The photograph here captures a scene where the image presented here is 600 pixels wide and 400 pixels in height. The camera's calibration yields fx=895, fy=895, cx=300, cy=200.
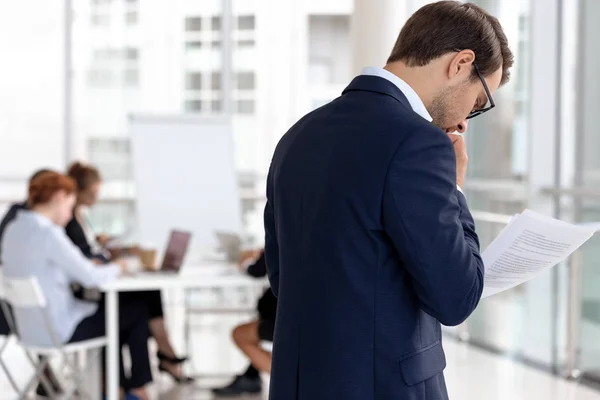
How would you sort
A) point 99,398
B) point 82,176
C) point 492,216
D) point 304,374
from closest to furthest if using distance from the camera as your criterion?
point 304,374, point 99,398, point 82,176, point 492,216

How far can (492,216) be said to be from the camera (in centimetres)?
616

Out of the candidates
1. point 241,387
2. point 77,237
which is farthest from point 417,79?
point 77,237

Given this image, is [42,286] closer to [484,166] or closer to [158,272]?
[158,272]

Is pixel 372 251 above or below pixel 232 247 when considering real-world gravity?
above

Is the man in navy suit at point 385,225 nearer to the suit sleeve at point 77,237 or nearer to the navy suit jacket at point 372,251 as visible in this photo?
the navy suit jacket at point 372,251

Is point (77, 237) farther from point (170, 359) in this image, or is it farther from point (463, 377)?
point (463, 377)

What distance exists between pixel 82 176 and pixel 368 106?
162 inches

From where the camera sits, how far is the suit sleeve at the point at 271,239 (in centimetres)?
173

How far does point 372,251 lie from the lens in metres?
1.44

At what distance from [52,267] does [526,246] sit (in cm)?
304

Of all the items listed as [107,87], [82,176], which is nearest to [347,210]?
[82,176]

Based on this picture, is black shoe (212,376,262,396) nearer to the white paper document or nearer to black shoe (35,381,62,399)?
black shoe (35,381,62,399)

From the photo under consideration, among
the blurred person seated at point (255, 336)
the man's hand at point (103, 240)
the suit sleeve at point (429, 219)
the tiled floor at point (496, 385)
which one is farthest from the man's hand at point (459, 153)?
the man's hand at point (103, 240)

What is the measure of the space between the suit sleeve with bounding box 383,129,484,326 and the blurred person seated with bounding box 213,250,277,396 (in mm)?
2726
